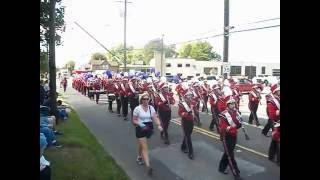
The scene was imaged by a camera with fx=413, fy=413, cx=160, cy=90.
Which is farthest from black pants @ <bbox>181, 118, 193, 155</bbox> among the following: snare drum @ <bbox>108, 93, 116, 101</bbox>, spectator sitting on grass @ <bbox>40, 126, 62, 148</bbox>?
spectator sitting on grass @ <bbox>40, 126, 62, 148</bbox>

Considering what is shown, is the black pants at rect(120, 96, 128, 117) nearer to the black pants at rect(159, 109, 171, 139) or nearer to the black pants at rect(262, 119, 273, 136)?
the black pants at rect(159, 109, 171, 139)

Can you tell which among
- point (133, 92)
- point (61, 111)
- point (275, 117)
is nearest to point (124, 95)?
point (133, 92)

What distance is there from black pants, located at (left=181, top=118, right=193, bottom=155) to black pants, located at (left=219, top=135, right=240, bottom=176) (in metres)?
0.30

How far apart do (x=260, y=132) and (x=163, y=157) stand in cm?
84

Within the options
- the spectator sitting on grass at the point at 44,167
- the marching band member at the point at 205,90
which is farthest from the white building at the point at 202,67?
the spectator sitting on grass at the point at 44,167

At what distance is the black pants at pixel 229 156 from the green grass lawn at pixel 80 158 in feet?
2.60

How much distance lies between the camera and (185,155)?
351cm

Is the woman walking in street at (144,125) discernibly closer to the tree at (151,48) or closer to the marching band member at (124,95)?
the marching band member at (124,95)

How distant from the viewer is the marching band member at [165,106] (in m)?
3.61

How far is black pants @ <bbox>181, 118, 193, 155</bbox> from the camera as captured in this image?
3.57 meters
